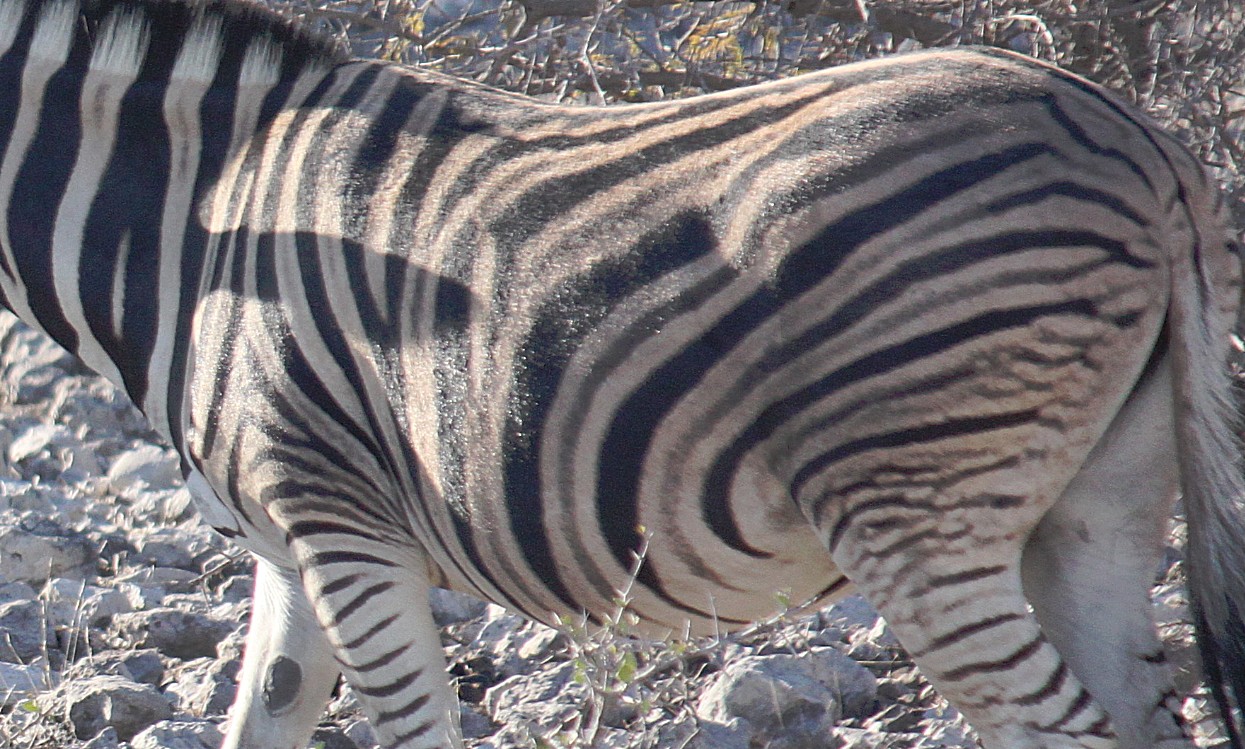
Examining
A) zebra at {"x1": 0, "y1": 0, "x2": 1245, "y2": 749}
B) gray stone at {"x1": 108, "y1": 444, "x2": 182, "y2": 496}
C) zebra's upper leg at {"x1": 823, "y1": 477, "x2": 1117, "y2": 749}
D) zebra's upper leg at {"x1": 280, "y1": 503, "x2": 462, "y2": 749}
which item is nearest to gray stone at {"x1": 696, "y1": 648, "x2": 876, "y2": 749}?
zebra at {"x1": 0, "y1": 0, "x2": 1245, "y2": 749}

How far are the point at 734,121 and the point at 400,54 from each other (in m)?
2.76

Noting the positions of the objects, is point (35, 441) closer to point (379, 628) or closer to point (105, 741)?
point (105, 741)

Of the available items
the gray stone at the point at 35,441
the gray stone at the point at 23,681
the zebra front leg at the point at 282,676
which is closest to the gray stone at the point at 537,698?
the zebra front leg at the point at 282,676

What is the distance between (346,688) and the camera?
14.6 feet

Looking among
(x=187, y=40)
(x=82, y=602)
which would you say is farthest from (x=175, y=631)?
(x=187, y=40)

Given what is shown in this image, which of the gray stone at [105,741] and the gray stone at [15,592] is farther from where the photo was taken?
the gray stone at [15,592]

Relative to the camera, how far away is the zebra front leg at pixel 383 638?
3285mm

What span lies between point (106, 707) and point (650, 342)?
7.14 feet

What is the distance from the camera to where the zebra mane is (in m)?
3.60

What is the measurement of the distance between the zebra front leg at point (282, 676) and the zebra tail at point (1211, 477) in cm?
207

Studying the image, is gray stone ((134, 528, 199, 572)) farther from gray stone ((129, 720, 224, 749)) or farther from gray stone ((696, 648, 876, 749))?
gray stone ((696, 648, 876, 749))

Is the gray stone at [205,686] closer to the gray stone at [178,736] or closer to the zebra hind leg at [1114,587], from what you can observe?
the gray stone at [178,736]

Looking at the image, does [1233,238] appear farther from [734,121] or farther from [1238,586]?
[734,121]

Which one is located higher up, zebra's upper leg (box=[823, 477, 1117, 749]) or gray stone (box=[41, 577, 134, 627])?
zebra's upper leg (box=[823, 477, 1117, 749])
